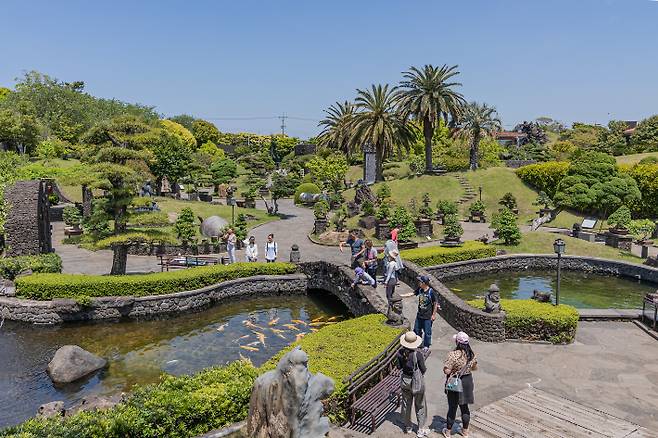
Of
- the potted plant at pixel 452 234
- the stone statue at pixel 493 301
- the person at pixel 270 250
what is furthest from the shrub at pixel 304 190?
the stone statue at pixel 493 301

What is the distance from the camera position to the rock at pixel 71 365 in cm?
1538

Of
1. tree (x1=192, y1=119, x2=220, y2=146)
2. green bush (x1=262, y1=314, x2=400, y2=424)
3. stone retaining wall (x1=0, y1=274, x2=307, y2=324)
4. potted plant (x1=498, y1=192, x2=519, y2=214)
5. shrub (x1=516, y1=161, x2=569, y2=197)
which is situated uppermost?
tree (x1=192, y1=119, x2=220, y2=146)

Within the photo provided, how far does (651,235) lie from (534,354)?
26.1m

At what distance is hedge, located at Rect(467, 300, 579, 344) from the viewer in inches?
600

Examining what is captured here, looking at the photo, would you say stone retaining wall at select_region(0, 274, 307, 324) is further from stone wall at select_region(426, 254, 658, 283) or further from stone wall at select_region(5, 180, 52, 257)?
stone wall at select_region(426, 254, 658, 283)

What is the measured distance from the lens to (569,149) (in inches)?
2643

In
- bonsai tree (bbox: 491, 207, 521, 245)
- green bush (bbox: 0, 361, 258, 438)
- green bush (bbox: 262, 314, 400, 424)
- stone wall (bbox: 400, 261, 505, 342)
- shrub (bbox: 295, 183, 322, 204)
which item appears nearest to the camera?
green bush (bbox: 0, 361, 258, 438)

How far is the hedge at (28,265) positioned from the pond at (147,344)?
2.66 meters

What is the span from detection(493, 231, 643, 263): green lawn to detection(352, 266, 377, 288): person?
1477 centimetres

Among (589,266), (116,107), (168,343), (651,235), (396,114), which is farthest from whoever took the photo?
(116,107)

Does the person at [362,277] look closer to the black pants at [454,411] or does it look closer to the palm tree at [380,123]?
the black pants at [454,411]

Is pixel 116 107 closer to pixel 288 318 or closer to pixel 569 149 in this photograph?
pixel 569 149

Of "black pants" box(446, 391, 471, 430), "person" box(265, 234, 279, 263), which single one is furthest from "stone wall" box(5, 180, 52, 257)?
Result: "black pants" box(446, 391, 471, 430)

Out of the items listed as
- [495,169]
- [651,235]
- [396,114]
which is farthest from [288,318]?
[495,169]
